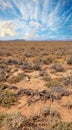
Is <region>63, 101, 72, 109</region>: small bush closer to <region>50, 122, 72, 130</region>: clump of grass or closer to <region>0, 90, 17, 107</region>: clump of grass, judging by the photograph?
<region>50, 122, 72, 130</region>: clump of grass

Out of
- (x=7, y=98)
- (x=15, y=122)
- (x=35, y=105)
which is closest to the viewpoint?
(x=15, y=122)

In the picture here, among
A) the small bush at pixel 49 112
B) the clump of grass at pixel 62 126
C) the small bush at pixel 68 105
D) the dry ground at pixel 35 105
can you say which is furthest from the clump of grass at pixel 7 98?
the clump of grass at pixel 62 126

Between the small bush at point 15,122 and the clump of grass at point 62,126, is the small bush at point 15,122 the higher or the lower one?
the higher one

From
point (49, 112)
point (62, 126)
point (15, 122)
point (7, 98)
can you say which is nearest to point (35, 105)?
point (49, 112)

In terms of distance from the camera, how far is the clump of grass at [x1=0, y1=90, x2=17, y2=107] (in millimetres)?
7838

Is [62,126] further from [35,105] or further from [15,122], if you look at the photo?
[35,105]

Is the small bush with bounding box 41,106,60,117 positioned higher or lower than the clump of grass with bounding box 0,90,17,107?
lower

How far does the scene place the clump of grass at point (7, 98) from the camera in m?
7.84

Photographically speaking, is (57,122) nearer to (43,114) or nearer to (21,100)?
(43,114)

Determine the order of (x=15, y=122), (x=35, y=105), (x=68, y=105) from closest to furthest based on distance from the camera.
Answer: (x=15, y=122)
(x=68, y=105)
(x=35, y=105)

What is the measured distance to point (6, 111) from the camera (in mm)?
7238

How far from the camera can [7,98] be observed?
320 inches

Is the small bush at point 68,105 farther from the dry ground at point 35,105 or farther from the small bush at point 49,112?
the small bush at point 49,112

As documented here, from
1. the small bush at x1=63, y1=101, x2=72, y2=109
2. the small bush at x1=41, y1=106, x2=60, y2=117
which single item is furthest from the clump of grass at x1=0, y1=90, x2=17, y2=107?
the small bush at x1=63, y1=101, x2=72, y2=109
